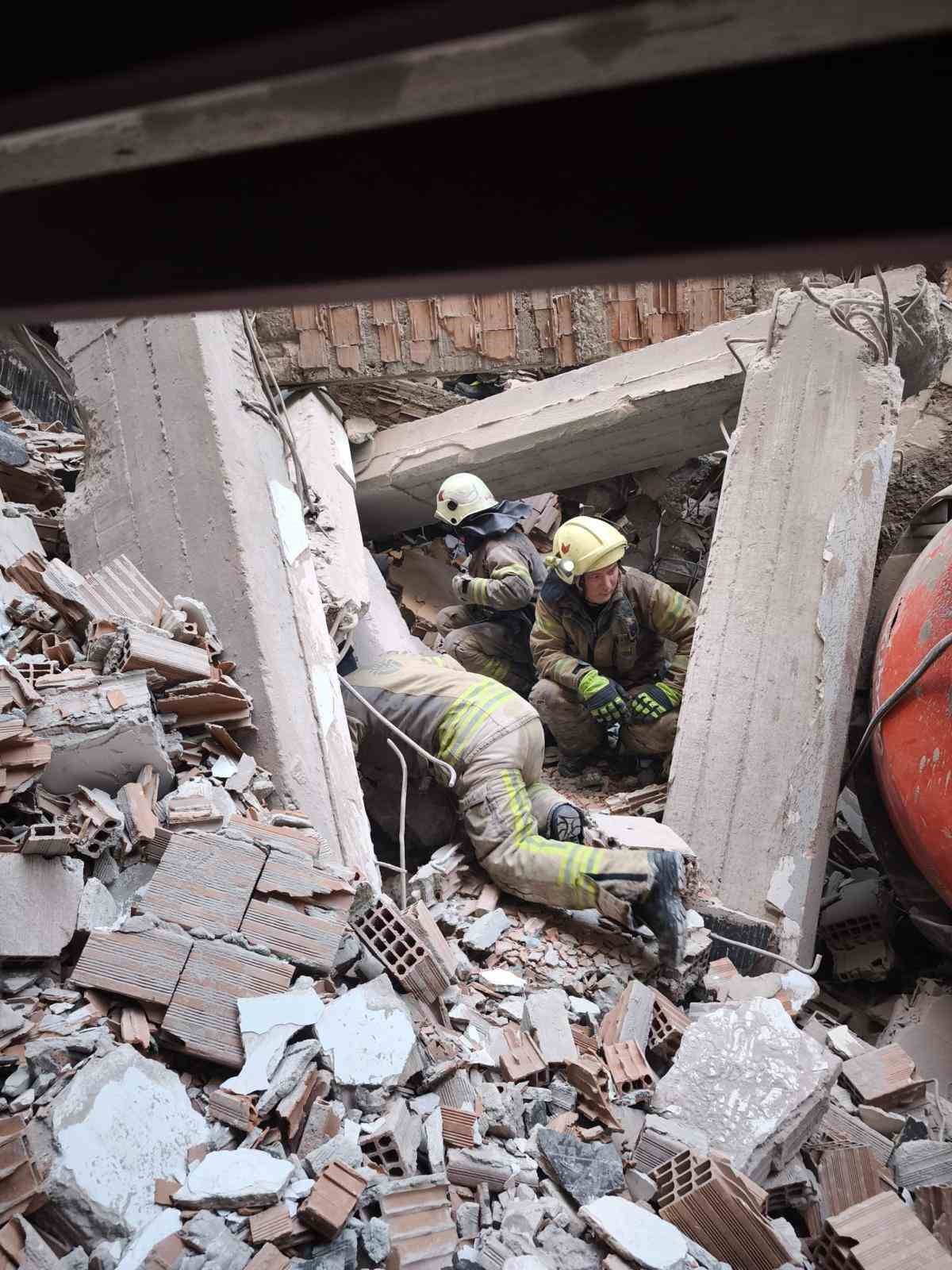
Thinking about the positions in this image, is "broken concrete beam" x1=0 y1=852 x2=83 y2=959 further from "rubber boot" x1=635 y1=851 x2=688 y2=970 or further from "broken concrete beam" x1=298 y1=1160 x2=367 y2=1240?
"rubber boot" x1=635 y1=851 x2=688 y2=970

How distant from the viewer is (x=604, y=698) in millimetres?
5258

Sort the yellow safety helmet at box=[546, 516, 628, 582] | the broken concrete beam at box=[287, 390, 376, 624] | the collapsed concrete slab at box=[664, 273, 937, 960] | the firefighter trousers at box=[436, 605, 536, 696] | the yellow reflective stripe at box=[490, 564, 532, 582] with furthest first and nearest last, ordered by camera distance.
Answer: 1. the firefighter trousers at box=[436, 605, 536, 696]
2. the yellow reflective stripe at box=[490, 564, 532, 582]
3. the yellow safety helmet at box=[546, 516, 628, 582]
4. the broken concrete beam at box=[287, 390, 376, 624]
5. the collapsed concrete slab at box=[664, 273, 937, 960]

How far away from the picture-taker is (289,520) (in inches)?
171

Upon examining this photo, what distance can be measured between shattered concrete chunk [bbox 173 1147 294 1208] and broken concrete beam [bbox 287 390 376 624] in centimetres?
253

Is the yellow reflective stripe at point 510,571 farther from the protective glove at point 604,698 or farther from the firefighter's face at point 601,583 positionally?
the protective glove at point 604,698

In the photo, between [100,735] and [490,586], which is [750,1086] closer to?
[100,735]

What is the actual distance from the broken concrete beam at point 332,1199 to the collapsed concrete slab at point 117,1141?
323mm

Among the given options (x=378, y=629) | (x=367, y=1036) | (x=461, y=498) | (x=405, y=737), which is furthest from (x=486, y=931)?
(x=461, y=498)

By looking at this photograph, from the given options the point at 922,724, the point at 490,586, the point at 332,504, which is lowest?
the point at 922,724

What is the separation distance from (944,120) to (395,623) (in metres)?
5.08

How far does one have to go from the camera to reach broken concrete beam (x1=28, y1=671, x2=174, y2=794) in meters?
3.01

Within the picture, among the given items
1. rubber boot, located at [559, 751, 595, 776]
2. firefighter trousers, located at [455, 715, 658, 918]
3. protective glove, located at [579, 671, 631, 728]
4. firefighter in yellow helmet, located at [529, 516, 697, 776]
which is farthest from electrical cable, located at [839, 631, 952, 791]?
rubber boot, located at [559, 751, 595, 776]

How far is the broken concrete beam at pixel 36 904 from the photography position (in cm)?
257

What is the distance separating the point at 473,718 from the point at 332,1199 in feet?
7.27
